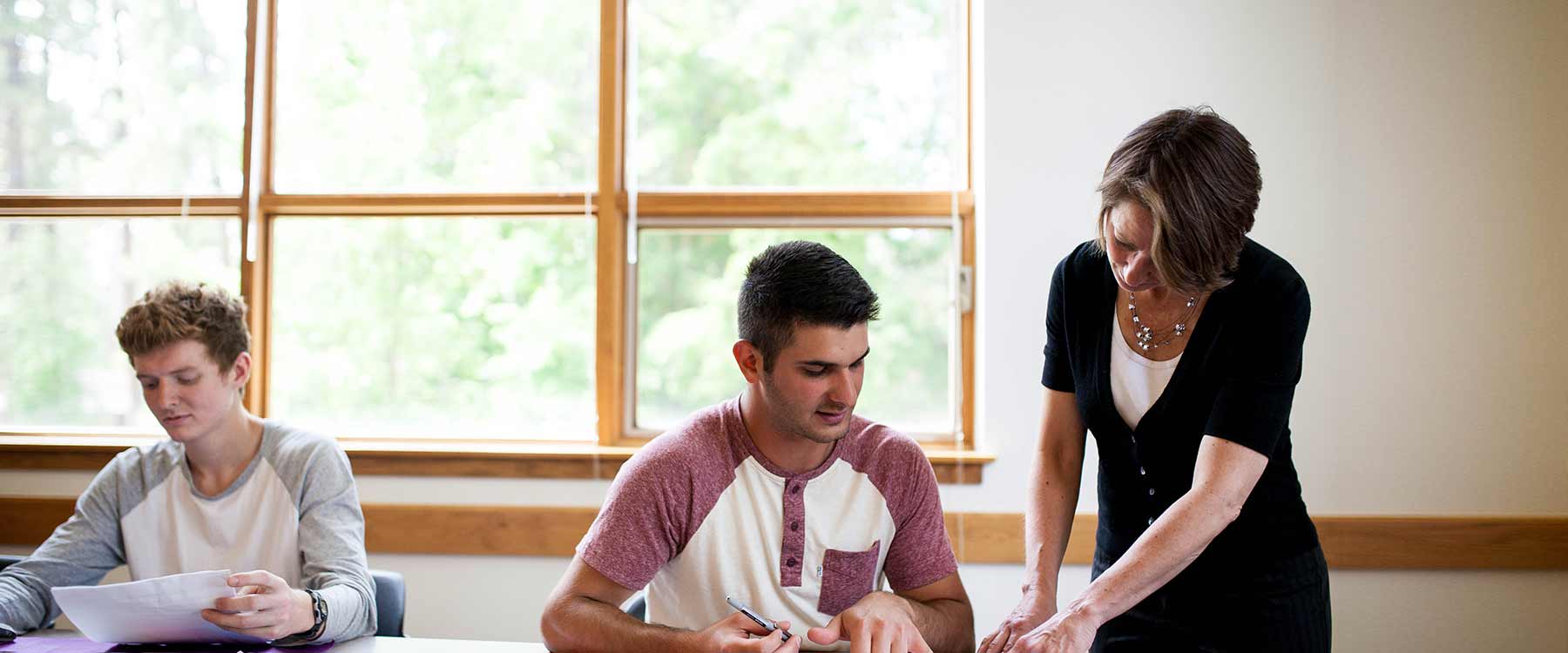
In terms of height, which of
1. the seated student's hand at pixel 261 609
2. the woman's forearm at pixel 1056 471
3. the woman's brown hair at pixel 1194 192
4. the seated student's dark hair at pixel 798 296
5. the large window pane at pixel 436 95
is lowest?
the seated student's hand at pixel 261 609

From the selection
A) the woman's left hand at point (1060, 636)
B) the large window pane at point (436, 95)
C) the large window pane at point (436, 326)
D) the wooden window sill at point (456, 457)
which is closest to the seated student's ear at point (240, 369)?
the wooden window sill at point (456, 457)

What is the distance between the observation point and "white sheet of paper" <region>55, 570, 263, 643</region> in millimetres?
1558

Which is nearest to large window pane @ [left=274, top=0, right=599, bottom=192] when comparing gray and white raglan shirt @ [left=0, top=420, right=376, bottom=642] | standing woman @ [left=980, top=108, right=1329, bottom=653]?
gray and white raglan shirt @ [left=0, top=420, right=376, bottom=642]

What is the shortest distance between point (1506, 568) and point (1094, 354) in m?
1.80

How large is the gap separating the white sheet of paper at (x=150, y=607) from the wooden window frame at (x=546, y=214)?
1.36 metres

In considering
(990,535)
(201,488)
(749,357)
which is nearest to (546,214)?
(201,488)

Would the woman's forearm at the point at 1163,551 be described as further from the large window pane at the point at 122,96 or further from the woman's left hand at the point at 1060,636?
the large window pane at the point at 122,96

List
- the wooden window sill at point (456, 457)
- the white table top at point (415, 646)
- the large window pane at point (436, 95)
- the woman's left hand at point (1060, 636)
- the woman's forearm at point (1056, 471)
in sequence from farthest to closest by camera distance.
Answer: the large window pane at point (436, 95) → the wooden window sill at point (456, 457) → the woman's forearm at point (1056, 471) → the white table top at point (415, 646) → the woman's left hand at point (1060, 636)

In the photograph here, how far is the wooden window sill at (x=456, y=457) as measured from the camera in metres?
2.93

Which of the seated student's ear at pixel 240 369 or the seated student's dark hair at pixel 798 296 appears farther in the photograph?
the seated student's ear at pixel 240 369

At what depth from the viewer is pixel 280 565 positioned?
2082mm

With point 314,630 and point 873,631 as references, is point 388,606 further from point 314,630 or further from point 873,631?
point 873,631

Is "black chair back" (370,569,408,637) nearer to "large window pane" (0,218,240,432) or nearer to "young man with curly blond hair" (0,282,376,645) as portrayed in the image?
"young man with curly blond hair" (0,282,376,645)

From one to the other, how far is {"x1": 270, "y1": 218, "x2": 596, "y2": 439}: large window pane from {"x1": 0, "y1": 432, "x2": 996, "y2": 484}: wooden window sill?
107mm
